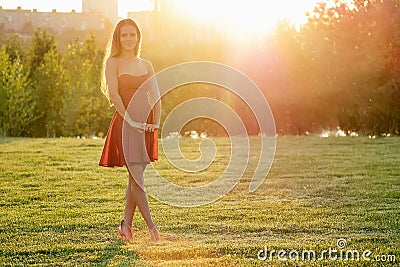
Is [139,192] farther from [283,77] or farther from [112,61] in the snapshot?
[283,77]

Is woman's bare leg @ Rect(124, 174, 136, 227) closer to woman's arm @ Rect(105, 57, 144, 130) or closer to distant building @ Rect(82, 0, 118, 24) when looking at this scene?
woman's arm @ Rect(105, 57, 144, 130)

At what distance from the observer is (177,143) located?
17.5 metres

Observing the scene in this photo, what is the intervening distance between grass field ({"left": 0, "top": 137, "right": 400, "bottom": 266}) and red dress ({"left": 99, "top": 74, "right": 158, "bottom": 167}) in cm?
71

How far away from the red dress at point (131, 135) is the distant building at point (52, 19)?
91.7 meters

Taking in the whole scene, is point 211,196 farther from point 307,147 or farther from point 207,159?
point 307,147

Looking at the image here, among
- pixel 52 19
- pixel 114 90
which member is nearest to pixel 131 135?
pixel 114 90

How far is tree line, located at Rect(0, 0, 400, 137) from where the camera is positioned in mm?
17859

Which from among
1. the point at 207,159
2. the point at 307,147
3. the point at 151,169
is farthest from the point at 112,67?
the point at 307,147

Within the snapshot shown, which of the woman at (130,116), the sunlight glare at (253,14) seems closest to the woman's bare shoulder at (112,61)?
the woman at (130,116)

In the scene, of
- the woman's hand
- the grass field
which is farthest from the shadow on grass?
the woman's hand

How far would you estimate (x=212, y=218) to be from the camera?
6.91 m

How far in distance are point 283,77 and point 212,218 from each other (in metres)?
20.1

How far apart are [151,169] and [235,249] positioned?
24.2 ft

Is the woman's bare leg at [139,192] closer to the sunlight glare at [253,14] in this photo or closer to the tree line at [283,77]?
the tree line at [283,77]
